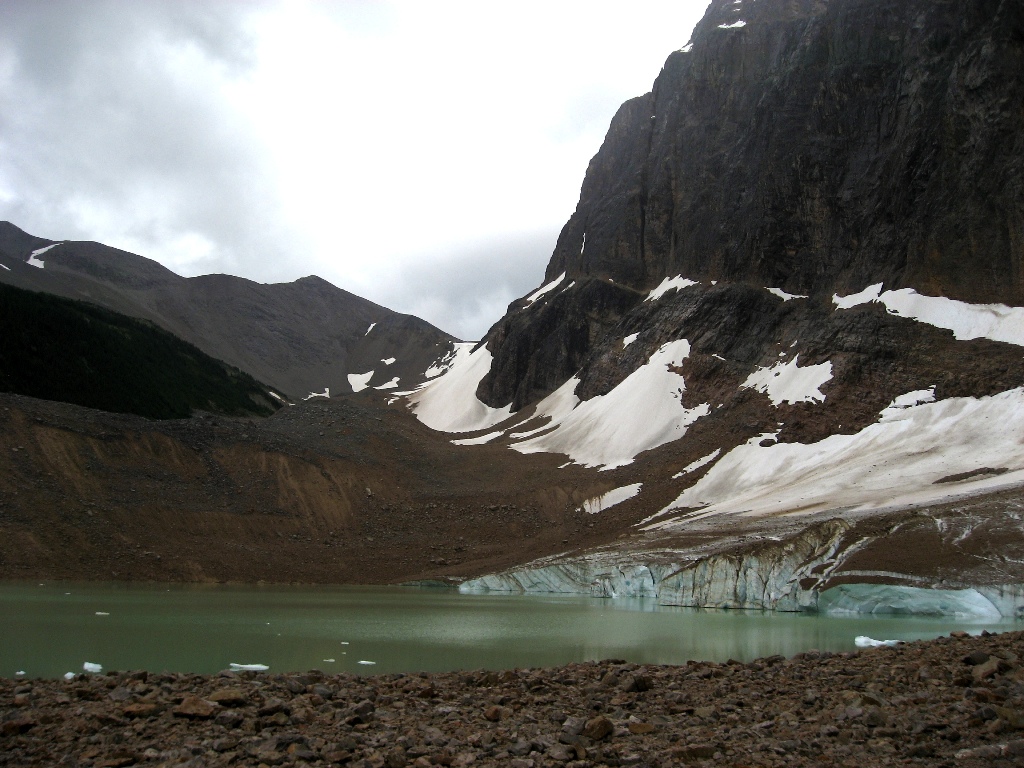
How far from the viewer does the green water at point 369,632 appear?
20.2 metres

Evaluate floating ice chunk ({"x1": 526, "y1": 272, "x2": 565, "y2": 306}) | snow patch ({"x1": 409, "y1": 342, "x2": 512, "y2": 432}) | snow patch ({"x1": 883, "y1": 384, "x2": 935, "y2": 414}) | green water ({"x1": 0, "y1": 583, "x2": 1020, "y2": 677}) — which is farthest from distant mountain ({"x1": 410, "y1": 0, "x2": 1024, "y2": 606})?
green water ({"x1": 0, "y1": 583, "x2": 1020, "y2": 677})

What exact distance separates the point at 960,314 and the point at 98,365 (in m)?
81.9

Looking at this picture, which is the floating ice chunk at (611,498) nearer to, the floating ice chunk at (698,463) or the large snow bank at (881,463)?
the floating ice chunk at (698,463)

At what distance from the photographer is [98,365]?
89.4 m

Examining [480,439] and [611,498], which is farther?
[480,439]

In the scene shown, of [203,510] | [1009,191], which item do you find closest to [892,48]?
[1009,191]

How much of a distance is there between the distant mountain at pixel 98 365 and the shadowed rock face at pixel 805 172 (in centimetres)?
3994

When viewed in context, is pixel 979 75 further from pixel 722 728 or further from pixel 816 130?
pixel 722 728

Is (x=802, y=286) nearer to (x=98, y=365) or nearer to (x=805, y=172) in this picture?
(x=805, y=172)

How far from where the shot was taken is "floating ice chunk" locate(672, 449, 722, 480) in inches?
2726

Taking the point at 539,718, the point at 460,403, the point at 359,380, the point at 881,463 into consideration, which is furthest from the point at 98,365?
the point at 359,380

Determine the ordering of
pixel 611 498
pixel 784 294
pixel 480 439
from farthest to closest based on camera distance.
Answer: pixel 480 439
pixel 784 294
pixel 611 498

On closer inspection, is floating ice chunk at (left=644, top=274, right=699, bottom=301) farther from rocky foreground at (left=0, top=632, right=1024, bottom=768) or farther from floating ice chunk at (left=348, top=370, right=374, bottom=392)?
floating ice chunk at (left=348, top=370, right=374, bottom=392)

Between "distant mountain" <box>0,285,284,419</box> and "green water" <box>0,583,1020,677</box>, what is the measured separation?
4492 centimetres
